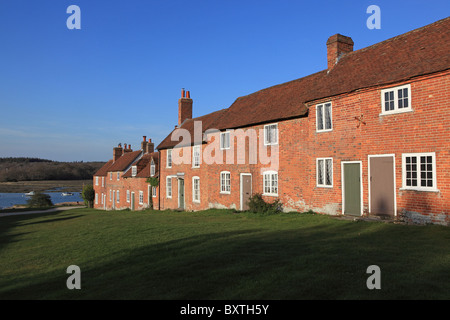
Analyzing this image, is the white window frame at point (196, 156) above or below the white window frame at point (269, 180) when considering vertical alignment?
above

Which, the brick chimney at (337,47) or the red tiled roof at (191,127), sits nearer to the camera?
the brick chimney at (337,47)

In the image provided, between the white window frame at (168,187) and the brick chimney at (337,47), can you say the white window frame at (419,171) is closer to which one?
the brick chimney at (337,47)

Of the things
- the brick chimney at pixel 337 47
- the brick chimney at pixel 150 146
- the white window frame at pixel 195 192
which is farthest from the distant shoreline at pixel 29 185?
the brick chimney at pixel 337 47

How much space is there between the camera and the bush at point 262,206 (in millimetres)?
19316

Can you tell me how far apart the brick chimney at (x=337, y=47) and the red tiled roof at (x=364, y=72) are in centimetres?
41

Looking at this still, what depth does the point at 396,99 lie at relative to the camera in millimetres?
13906

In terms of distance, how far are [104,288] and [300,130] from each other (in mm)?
14240

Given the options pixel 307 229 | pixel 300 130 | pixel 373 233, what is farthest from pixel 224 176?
pixel 373 233

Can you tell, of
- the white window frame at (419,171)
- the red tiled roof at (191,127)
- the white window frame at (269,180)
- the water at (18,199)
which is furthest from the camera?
the water at (18,199)

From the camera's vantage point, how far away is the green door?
1531 cm

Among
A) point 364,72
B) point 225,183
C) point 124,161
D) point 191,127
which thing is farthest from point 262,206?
point 124,161

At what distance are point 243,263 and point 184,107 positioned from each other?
28355 mm

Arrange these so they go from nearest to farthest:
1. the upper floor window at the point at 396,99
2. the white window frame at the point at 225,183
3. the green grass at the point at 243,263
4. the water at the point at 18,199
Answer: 1. the green grass at the point at 243,263
2. the upper floor window at the point at 396,99
3. the white window frame at the point at 225,183
4. the water at the point at 18,199
